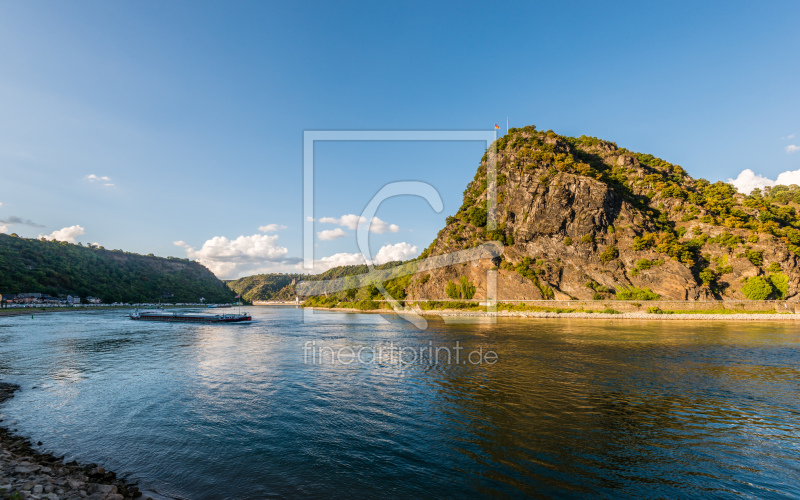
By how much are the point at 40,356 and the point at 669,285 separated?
118 metres

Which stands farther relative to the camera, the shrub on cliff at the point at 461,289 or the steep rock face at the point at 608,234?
the shrub on cliff at the point at 461,289

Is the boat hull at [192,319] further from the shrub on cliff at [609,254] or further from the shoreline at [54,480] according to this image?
the shrub on cliff at [609,254]

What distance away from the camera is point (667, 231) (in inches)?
3971

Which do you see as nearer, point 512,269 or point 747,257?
point 747,257

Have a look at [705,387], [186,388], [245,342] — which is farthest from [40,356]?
[705,387]

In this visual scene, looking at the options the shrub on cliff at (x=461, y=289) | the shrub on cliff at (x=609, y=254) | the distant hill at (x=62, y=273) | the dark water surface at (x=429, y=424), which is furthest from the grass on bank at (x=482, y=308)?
the distant hill at (x=62, y=273)

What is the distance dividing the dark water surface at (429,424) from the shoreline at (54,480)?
740 millimetres

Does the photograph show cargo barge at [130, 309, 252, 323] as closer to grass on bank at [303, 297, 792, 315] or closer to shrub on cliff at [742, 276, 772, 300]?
grass on bank at [303, 297, 792, 315]

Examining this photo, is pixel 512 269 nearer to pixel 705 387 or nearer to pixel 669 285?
pixel 669 285

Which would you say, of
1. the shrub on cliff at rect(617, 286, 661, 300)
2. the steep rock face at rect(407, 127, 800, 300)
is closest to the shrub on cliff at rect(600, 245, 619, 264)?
the steep rock face at rect(407, 127, 800, 300)

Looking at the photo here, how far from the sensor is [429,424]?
1577cm

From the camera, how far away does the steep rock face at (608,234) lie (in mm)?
86312

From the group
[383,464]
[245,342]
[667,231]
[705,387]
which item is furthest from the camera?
[667,231]

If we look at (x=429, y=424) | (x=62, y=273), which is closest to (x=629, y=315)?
(x=429, y=424)
